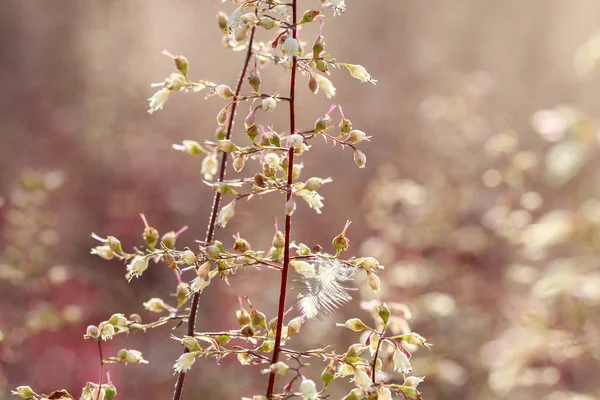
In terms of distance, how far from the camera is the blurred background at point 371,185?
205cm

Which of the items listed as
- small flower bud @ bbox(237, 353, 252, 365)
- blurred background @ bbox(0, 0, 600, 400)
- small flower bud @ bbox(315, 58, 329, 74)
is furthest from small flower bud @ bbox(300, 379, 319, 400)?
blurred background @ bbox(0, 0, 600, 400)

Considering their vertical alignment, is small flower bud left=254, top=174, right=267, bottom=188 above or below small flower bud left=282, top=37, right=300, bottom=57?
below

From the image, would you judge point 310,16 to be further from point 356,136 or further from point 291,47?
point 356,136

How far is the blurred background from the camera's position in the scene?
205 cm

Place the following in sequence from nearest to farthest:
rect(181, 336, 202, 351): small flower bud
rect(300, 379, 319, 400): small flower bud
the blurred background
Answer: rect(300, 379, 319, 400): small flower bud, rect(181, 336, 202, 351): small flower bud, the blurred background

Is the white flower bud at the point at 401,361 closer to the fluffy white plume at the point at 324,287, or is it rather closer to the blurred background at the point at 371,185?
the fluffy white plume at the point at 324,287

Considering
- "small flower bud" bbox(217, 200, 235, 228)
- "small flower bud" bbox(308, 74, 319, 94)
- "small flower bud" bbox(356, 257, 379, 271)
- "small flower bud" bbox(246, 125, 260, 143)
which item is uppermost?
"small flower bud" bbox(308, 74, 319, 94)

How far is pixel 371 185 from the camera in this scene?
3027mm

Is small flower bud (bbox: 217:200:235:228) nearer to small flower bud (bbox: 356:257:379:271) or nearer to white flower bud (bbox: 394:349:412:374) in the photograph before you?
small flower bud (bbox: 356:257:379:271)

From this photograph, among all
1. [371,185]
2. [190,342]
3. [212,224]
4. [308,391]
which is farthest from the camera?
[371,185]

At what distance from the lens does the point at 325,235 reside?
459 centimetres

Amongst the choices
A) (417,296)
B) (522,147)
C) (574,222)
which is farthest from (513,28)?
(574,222)

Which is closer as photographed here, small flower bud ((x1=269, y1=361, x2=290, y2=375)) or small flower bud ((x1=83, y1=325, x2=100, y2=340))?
small flower bud ((x1=269, y1=361, x2=290, y2=375))

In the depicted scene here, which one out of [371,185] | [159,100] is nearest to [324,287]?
[159,100]
